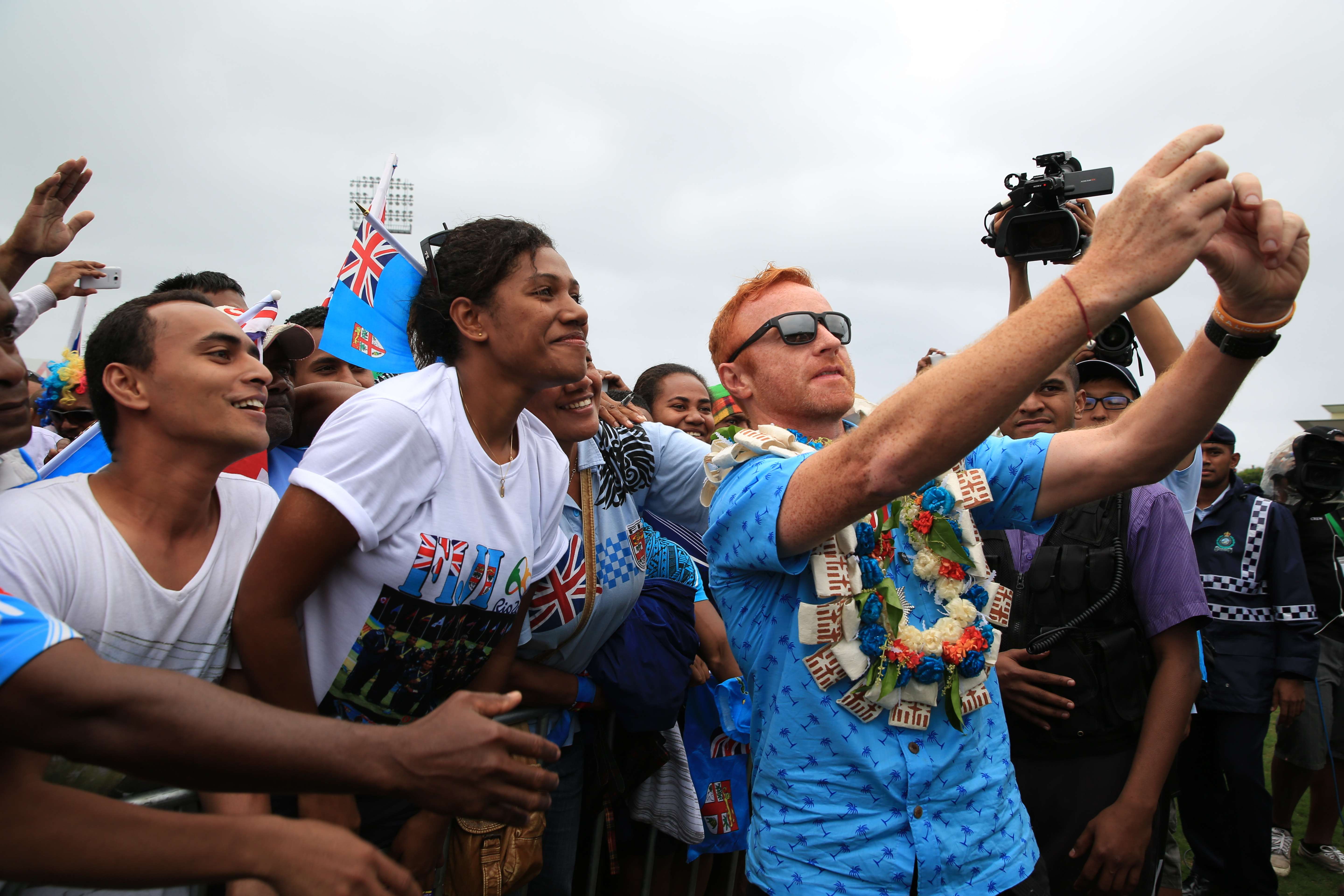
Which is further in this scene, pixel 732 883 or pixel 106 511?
pixel 732 883

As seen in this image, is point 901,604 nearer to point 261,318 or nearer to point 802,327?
point 802,327

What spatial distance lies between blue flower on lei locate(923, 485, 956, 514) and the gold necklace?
3.84 ft

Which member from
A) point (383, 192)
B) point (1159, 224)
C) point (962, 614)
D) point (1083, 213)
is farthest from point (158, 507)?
point (383, 192)

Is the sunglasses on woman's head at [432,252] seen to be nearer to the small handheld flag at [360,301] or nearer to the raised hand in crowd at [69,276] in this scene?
the small handheld flag at [360,301]

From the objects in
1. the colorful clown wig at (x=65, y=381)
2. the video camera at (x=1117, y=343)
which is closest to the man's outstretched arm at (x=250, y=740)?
the colorful clown wig at (x=65, y=381)

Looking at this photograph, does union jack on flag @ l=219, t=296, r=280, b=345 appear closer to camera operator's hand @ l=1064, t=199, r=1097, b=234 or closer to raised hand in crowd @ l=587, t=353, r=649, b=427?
raised hand in crowd @ l=587, t=353, r=649, b=427

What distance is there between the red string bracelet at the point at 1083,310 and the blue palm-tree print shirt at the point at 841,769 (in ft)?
2.17

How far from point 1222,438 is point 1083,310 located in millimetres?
5132

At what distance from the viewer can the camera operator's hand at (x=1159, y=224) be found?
142 centimetres

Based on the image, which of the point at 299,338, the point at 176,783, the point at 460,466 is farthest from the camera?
the point at 299,338

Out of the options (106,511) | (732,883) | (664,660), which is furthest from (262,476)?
(732,883)

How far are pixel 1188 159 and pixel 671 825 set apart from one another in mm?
2684

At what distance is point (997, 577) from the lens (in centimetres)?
318

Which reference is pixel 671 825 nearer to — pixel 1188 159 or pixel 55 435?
pixel 1188 159
